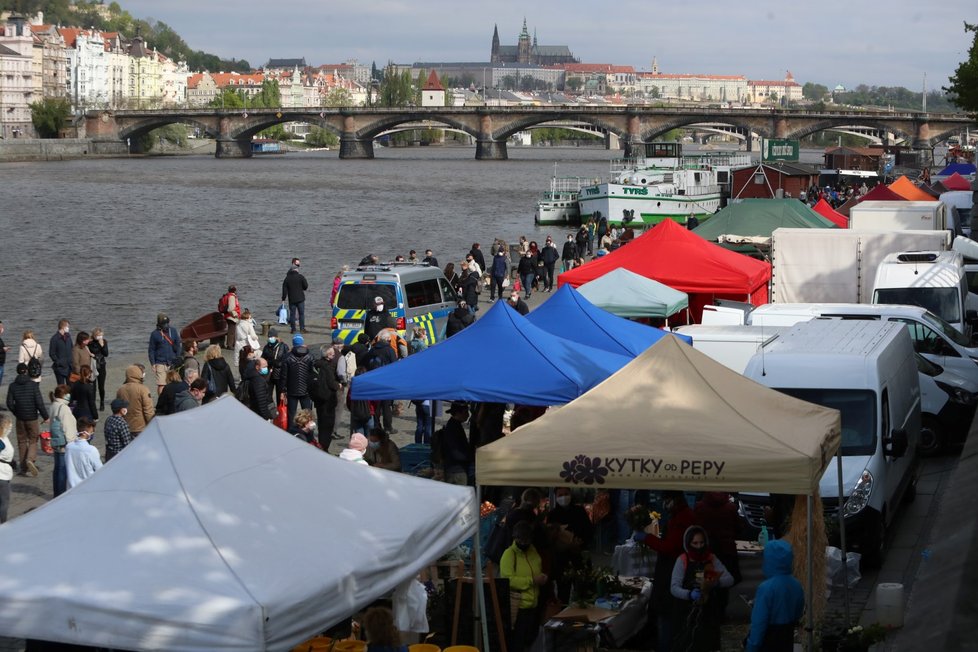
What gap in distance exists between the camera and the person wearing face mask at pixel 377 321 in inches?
728

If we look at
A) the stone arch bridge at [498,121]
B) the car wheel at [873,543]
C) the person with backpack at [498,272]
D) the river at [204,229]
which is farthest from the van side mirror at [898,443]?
the stone arch bridge at [498,121]

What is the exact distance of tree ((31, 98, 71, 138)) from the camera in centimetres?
13525

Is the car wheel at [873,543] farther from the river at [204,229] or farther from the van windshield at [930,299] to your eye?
the river at [204,229]

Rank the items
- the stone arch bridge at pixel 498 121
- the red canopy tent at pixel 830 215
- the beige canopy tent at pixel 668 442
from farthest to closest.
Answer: the stone arch bridge at pixel 498 121
the red canopy tent at pixel 830 215
the beige canopy tent at pixel 668 442

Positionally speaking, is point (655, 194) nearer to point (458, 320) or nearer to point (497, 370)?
point (458, 320)

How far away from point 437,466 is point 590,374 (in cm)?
158

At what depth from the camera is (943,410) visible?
15.1 metres

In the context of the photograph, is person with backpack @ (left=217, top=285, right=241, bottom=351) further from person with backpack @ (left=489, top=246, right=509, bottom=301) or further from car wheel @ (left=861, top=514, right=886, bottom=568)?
car wheel @ (left=861, top=514, right=886, bottom=568)

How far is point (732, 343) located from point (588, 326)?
4.62 ft

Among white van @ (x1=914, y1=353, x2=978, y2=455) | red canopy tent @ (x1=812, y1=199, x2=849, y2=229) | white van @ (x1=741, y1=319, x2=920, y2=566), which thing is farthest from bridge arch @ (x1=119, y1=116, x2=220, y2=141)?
white van @ (x1=741, y1=319, x2=920, y2=566)

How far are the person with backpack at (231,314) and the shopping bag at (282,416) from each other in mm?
5225

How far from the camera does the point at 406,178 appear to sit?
340 feet

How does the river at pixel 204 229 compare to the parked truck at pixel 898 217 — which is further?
the river at pixel 204 229

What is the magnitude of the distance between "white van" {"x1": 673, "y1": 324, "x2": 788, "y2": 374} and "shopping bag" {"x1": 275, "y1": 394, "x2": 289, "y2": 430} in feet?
13.3
